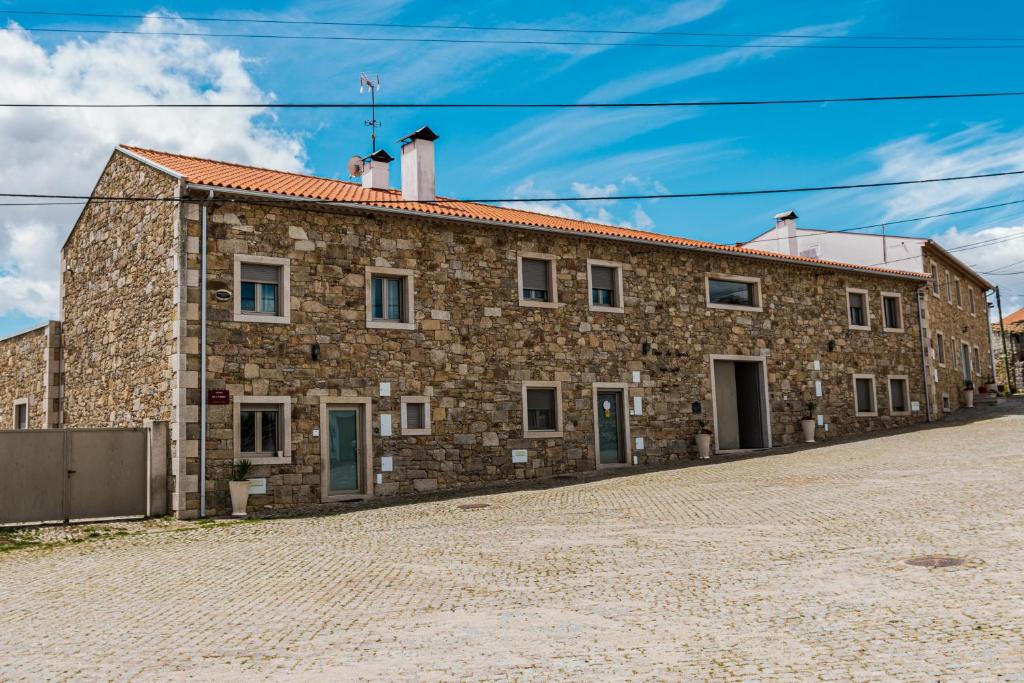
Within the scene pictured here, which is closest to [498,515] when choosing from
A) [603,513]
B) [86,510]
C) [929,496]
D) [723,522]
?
[603,513]

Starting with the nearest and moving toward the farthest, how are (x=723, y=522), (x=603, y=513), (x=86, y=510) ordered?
1. (x=723, y=522)
2. (x=603, y=513)
3. (x=86, y=510)

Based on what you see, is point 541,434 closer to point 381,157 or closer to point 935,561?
point 381,157

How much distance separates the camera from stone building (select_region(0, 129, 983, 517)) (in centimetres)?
1464

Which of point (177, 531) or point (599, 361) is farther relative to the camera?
point (599, 361)

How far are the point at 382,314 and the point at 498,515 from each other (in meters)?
5.36

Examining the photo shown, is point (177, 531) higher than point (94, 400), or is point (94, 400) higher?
point (94, 400)

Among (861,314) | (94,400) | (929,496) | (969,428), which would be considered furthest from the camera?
(861,314)

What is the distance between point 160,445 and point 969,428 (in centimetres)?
1900

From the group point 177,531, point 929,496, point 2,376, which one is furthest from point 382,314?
point 2,376

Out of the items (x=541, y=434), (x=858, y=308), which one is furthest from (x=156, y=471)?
(x=858, y=308)

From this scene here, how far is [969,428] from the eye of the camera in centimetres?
2197

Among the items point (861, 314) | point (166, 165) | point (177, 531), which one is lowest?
point (177, 531)

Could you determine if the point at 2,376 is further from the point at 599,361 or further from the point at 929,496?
the point at 929,496

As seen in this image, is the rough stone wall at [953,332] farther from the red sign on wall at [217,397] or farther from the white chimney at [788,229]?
the red sign on wall at [217,397]
